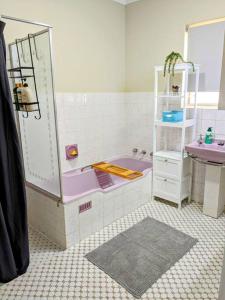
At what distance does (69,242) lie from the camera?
2223mm

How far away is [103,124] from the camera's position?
3363mm

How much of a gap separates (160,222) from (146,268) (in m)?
0.75

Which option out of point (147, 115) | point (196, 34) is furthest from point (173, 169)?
point (196, 34)

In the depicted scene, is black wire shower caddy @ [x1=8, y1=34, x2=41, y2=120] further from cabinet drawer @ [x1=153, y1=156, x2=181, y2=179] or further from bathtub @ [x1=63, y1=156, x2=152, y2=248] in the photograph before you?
cabinet drawer @ [x1=153, y1=156, x2=181, y2=179]

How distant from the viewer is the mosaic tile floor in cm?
174

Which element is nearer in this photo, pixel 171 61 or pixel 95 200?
pixel 95 200

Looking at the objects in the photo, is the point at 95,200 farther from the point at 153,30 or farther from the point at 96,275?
the point at 153,30

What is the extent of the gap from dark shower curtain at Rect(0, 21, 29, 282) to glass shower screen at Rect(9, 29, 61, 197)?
33 cm

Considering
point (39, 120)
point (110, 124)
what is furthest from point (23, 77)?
point (110, 124)

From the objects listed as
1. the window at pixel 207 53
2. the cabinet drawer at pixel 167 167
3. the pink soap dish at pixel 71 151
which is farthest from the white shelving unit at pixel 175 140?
the pink soap dish at pixel 71 151

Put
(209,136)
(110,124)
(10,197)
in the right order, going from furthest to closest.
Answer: (110,124) → (209,136) → (10,197)

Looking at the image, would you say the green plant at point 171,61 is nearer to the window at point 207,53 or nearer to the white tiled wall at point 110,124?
the window at point 207,53

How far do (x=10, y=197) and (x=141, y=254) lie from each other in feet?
4.15

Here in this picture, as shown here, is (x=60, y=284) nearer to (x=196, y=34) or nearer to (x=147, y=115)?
(x=147, y=115)
